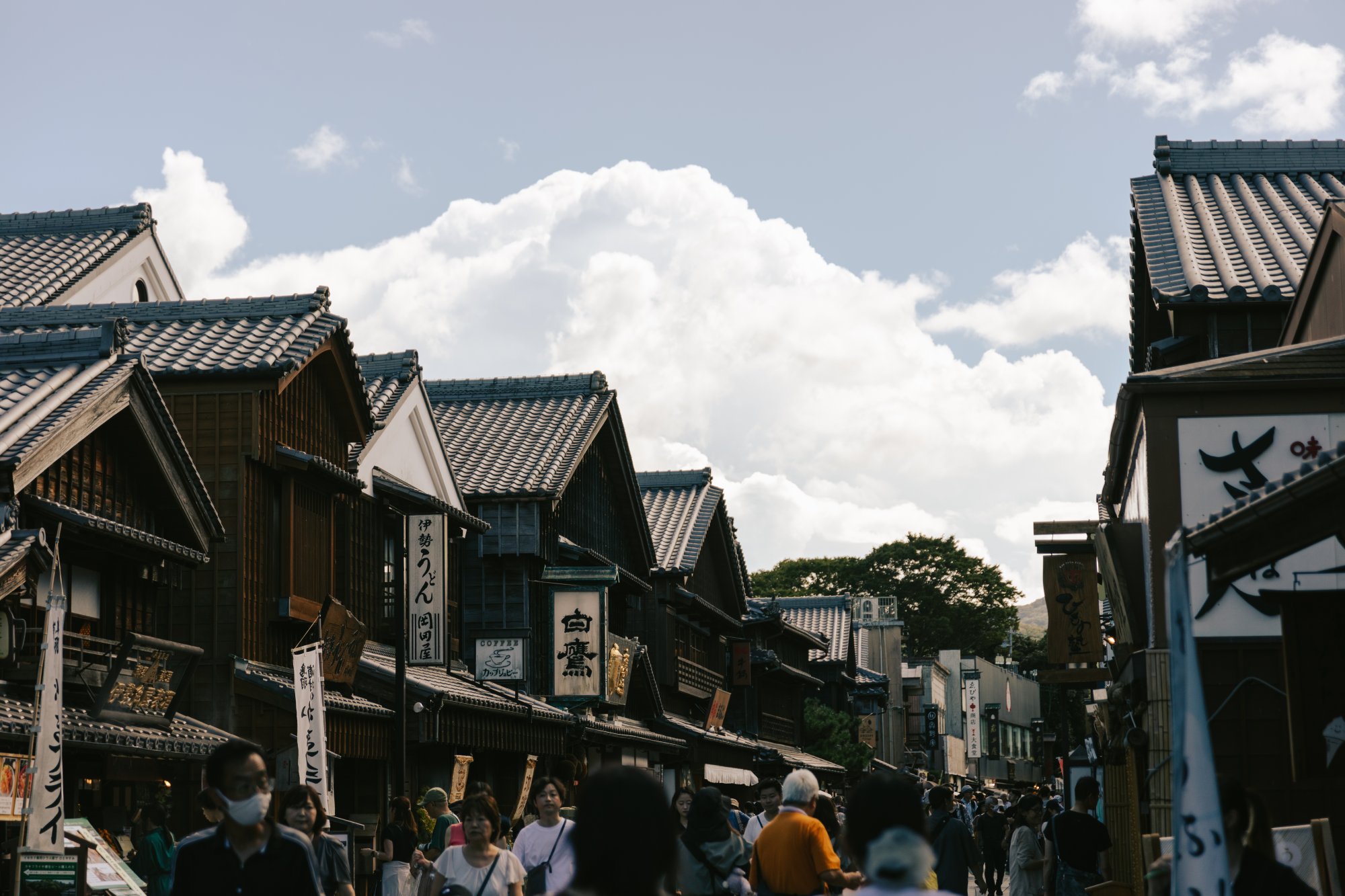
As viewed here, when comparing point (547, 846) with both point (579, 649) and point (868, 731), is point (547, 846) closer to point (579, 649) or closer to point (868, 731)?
point (579, 649)

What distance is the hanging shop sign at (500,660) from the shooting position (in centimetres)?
2716

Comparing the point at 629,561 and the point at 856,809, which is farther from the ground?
the point at 629,561

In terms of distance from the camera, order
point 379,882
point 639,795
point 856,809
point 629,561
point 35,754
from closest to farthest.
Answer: point 639,795 → point 856,809 → point 35,754 → point 379,882 → point 629,561

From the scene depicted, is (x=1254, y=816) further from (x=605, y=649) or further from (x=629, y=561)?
(x=629, y=561)

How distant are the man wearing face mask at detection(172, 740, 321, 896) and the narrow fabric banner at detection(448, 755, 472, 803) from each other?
1604 centimetres

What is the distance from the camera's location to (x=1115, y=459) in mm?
17797

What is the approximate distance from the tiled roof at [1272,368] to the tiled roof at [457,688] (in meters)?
10.9

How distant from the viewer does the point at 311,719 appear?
16578mm

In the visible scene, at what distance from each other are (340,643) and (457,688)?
13.6 ft

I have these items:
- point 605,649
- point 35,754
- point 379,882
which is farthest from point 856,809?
point 605,649

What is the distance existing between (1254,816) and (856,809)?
7.69 feet

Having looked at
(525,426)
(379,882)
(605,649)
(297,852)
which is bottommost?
(379,882)

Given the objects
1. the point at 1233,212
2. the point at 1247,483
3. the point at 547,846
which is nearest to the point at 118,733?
the point at 547,846

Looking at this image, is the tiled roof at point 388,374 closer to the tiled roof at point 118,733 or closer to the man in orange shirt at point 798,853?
the tiled roof at point 118,733
